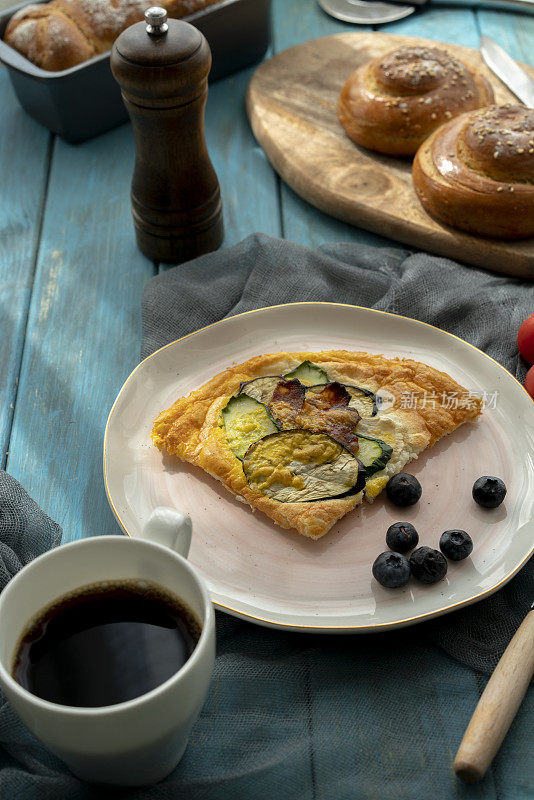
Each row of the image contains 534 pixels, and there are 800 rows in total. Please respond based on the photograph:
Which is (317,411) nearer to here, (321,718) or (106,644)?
(321,718)

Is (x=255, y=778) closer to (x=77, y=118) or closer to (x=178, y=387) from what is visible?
(x=178, y=387)

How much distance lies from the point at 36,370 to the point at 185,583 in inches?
59.2

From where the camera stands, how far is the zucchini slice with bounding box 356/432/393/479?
7.71 ft

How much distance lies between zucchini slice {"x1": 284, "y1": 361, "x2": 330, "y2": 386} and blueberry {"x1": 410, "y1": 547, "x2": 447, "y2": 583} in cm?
72

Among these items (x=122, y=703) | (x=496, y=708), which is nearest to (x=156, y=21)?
(x=122, y=703)

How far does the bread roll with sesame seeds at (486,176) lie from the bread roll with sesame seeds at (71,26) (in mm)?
1490

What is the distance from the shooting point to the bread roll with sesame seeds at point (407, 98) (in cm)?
349

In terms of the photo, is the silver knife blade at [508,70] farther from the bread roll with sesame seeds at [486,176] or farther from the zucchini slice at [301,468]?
the zucchini slice at [301,468]

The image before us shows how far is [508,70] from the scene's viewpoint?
3852 mm

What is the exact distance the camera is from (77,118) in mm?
3752

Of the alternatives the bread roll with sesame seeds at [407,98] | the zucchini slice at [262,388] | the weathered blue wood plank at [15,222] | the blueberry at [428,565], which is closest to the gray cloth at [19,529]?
the weathered blue wood plank at [15,222]

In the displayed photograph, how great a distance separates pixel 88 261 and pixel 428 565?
6.56 ft

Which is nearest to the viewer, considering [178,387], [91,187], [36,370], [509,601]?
[509,601]

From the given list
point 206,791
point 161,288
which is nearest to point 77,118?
point 161,288
